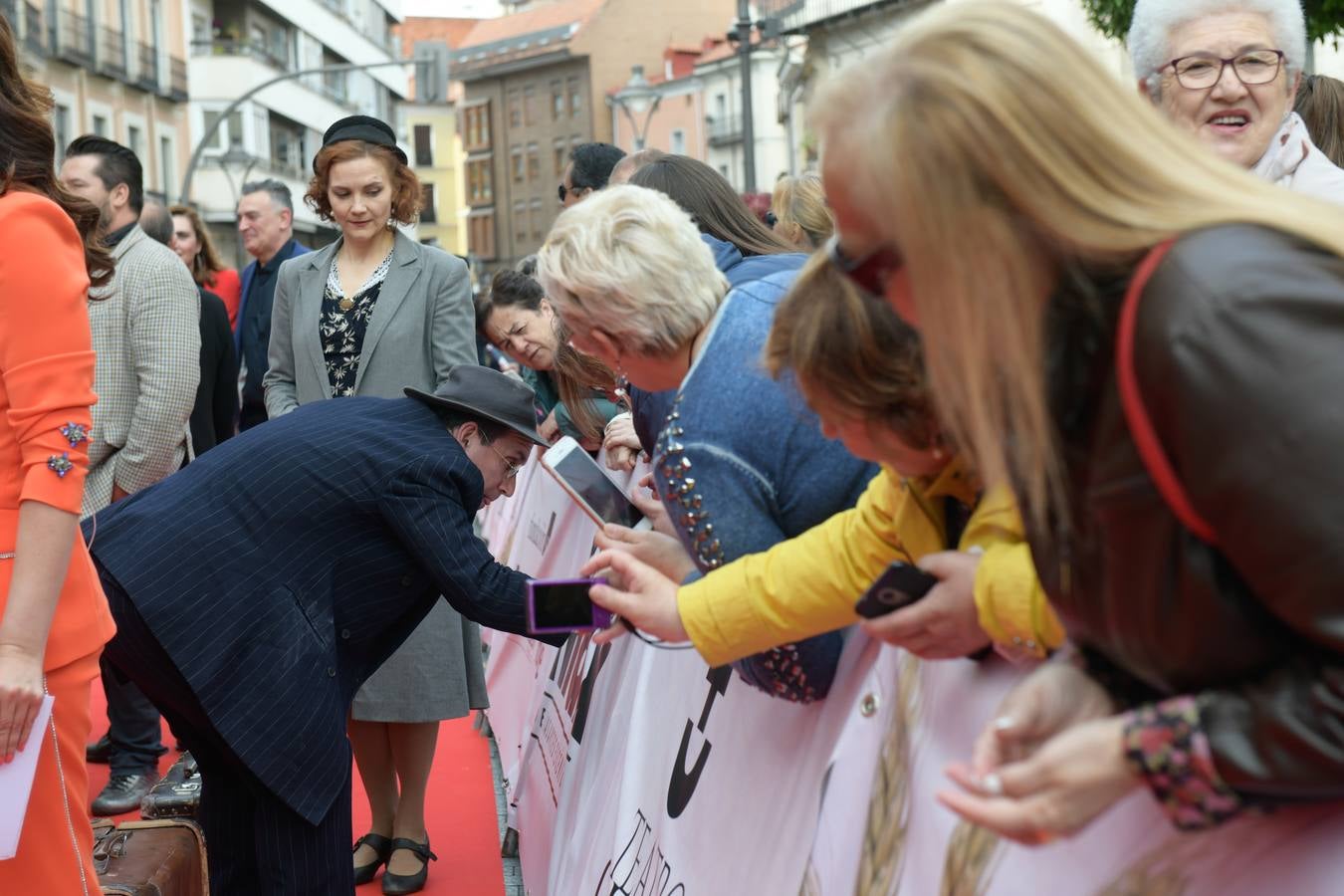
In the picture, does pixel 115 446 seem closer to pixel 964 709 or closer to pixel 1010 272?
pixel 964 709

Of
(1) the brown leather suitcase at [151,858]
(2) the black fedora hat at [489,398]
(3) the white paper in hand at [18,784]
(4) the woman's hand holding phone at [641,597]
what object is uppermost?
(2) the black fedora hat at [489,398]

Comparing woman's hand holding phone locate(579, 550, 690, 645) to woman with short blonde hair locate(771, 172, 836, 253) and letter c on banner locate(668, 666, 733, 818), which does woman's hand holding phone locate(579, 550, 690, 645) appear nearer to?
letter c on banner locate(668, 666, 733, 818)

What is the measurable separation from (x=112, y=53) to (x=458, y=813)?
39.1 metres

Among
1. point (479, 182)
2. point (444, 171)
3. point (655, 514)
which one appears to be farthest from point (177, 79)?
point (444, 171)

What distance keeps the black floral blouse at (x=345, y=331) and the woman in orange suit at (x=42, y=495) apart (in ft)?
8.23

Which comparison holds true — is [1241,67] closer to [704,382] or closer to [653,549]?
[704,382]

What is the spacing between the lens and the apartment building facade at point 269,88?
1885 inches

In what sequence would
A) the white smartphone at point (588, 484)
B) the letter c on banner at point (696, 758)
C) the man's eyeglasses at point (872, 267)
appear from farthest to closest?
the white smartphone at point (588, 484) < the letter c on banner at point (696, 758) < the man's eyeglasses at point (872, 267)

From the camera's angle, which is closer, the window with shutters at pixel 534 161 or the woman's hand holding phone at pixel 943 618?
the woman's hand holding phone at pixel 943 618

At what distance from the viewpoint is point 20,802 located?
2.73 m

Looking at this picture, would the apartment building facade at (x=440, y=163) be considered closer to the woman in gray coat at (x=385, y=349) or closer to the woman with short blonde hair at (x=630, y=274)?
the woman in gray coat at (x=385, y=349)

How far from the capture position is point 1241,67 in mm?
3713

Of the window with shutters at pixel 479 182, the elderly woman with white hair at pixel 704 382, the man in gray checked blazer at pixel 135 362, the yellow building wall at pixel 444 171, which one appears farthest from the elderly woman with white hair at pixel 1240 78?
the yellow building wall at pixel 444 171

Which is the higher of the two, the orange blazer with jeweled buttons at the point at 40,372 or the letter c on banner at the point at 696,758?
the orange blazer with jeweled buttons at the point at 40,372
